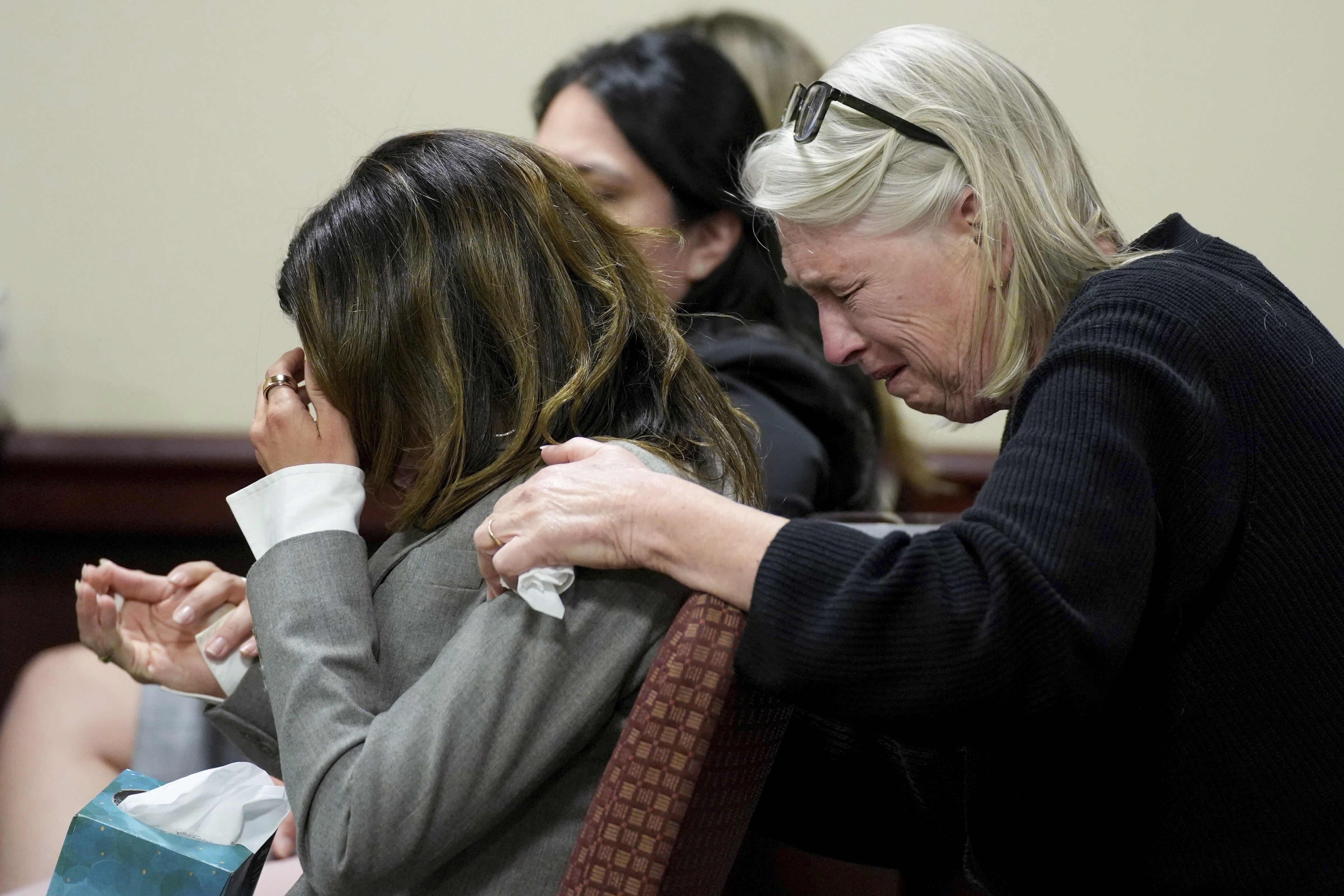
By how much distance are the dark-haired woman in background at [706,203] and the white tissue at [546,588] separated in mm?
914

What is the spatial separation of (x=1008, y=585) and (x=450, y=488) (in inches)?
17.1

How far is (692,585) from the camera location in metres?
0.85

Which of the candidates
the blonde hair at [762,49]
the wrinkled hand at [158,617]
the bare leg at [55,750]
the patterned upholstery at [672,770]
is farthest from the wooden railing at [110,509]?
the patterned upholstery at [672,770]

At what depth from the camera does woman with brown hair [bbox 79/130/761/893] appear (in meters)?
0.84

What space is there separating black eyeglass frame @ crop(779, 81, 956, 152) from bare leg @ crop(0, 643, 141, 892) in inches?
48.3

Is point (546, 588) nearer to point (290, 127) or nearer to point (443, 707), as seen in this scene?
point (443, 707)

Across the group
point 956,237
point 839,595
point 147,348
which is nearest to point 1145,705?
point 839,595

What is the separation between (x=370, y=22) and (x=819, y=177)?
1410 millimetres

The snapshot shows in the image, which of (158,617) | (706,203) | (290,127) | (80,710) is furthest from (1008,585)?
(290,127)

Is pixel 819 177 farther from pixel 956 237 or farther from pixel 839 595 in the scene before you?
pixel 839 595

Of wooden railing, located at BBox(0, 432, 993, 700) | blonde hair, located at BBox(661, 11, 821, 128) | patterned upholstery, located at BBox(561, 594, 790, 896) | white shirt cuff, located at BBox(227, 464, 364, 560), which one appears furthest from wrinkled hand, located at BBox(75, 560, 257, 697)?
blonde hair, located at BBox(661, 11, 821, 128)

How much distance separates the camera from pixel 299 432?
3.28 ft

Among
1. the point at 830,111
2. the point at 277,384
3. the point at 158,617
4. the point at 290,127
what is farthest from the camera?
Result: the point at 290,127

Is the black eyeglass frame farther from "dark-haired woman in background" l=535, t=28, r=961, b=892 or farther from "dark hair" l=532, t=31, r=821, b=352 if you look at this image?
"dark hair" l=532, t=31, r=821, b=352
